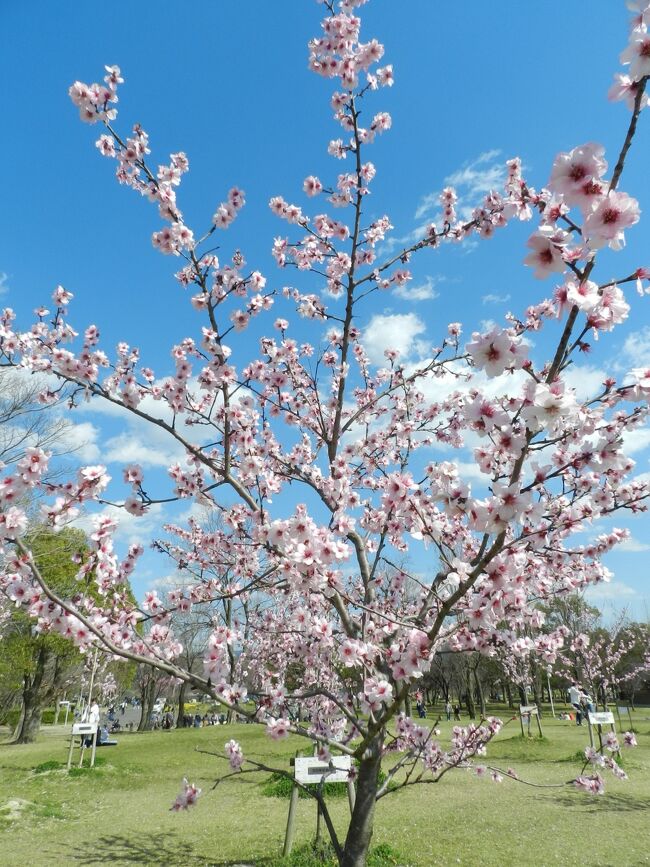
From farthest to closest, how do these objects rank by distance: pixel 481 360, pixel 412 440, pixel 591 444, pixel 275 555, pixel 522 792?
pixel 522 792 → pixel 412 440 → pixel 275 555 → pixel 591 444 → pixel 481 360

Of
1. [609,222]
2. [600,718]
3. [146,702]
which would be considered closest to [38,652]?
[146,702]

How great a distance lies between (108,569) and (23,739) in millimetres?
25635

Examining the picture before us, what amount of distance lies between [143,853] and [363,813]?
4.62 meters

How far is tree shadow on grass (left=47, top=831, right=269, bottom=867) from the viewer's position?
6.33 m

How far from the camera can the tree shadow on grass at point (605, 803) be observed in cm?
866

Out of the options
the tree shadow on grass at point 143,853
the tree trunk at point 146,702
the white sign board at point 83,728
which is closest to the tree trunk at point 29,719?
the tree trunk at point 146,702

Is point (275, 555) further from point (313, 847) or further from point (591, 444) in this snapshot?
point (313, 847)

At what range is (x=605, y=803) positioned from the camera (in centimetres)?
907

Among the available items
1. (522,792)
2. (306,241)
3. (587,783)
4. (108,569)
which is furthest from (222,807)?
(306,241)

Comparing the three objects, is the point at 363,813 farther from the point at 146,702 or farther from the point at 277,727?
the point at 146,702

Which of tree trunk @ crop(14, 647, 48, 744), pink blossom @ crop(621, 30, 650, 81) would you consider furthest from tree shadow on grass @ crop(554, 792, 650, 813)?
tree trunk @ crop(14, 647, 48, 744)

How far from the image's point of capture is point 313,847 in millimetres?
6352

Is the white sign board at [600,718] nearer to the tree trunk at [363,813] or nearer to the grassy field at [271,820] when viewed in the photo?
the grassy field at [271,820]

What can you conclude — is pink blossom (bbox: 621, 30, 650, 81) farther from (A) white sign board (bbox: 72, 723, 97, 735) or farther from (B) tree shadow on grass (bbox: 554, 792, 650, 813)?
(A) white sign board (bbox: 72, 723, 97, 735)
